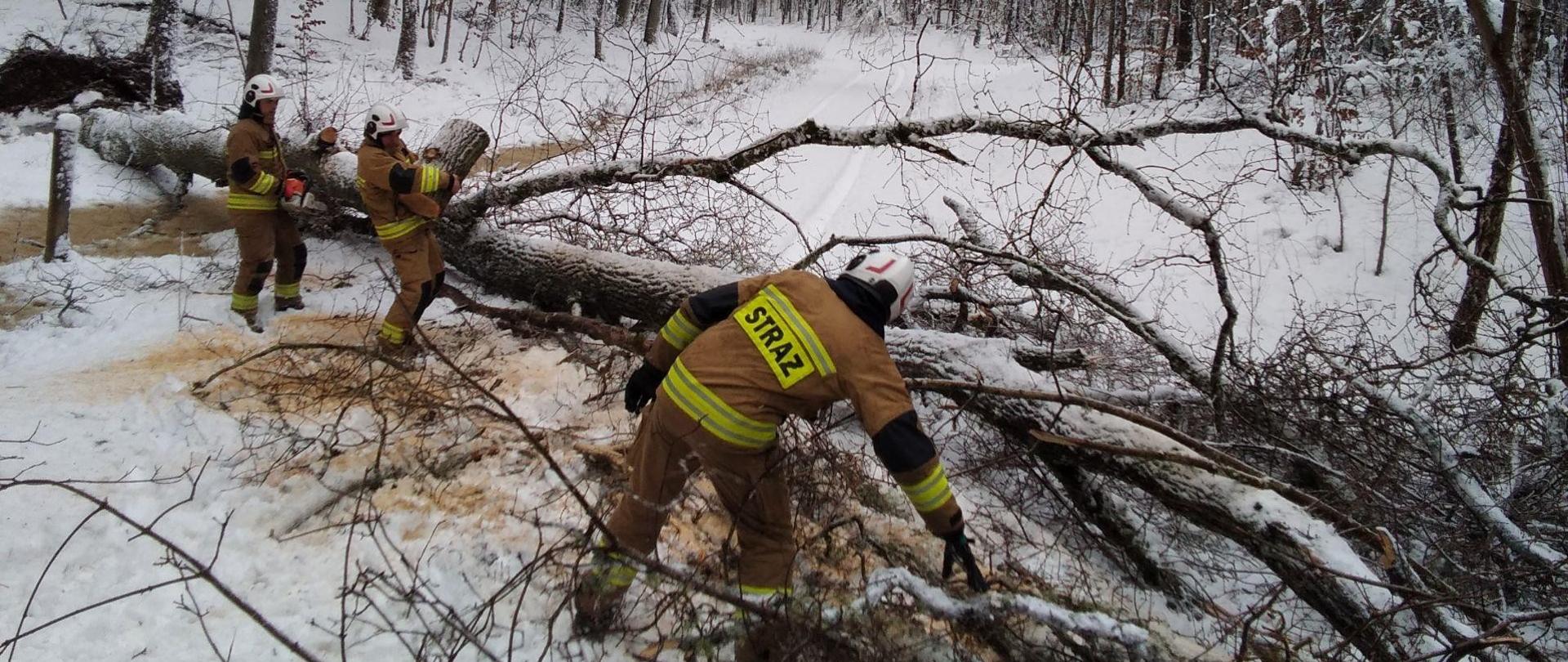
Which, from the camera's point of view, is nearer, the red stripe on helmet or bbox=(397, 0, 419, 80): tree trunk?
the red stripe on helmet

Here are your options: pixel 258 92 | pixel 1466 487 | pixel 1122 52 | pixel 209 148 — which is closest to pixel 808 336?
pixel 1466 487

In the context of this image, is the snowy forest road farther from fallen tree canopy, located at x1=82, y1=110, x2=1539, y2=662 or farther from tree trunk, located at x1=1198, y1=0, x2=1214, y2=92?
tree trunk, located at x1=1198, y1=0, x2=1214, y2=92

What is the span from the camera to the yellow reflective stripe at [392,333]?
420 centimetres

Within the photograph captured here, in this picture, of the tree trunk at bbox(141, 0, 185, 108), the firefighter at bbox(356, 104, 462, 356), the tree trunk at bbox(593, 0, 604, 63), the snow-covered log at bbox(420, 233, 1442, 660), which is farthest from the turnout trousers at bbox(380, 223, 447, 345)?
the tree trunk at bbox(593, 0, 604, 63)

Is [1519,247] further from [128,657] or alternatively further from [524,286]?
[128,657]

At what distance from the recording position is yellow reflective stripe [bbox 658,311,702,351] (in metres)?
2.67

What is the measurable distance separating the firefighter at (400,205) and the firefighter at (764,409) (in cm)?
230

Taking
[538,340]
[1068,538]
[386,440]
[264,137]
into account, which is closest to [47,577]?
[386,440]

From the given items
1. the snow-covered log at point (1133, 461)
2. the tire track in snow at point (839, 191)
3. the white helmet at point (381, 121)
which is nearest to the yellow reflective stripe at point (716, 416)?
the snow-covered log at point (1133, 461)

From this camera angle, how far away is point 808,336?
7.47 ft

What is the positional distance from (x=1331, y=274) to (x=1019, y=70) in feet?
43.9

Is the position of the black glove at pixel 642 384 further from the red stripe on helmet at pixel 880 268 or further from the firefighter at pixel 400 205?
the firefighter at pixel 400 205

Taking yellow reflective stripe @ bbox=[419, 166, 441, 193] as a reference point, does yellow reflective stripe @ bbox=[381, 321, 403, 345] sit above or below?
below

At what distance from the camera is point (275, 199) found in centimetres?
454
